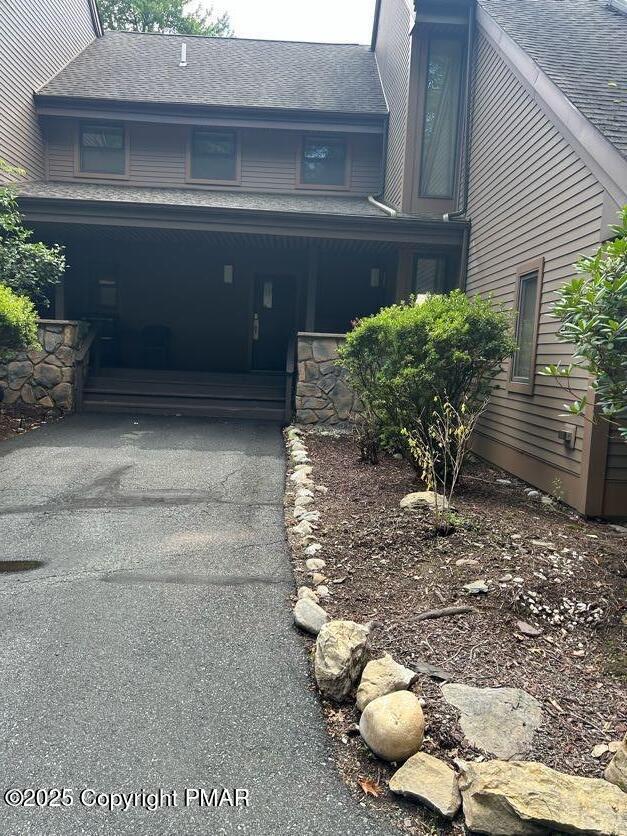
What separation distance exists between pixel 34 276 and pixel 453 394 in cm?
652

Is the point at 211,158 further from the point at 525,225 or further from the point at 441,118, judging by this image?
the point at 525,225

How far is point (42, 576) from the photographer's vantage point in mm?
3482

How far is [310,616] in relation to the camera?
2.95m

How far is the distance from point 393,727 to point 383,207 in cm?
915

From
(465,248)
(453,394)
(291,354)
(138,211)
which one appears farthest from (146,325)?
(453,394)

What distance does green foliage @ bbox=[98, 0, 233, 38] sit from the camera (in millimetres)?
23141

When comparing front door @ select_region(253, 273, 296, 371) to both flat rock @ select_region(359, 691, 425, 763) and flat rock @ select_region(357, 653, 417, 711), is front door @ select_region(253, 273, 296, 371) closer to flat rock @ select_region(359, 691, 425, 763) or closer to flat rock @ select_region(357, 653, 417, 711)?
flat rock @ select_region(357, 653, 417, 711)

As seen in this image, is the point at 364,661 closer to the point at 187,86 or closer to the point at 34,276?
the point at 34,276

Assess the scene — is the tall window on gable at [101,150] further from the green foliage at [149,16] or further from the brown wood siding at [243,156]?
the green foliage at [149,16]

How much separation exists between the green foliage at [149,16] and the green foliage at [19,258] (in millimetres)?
18712

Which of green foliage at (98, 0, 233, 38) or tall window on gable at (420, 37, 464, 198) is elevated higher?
green foliage at (98, 0, 233, 38)

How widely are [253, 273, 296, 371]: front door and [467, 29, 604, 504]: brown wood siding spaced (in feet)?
13.5

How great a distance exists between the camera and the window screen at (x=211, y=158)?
11727 millimetres

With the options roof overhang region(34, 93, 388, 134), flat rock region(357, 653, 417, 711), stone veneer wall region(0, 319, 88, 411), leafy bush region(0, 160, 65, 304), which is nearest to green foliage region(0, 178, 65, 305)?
leafy bush region(0, 160, 65, 304)
